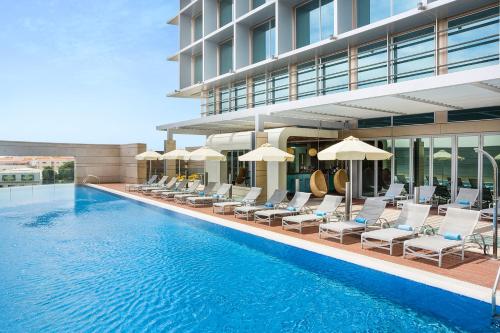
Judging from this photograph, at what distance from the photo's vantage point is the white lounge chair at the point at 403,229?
7922 millimetres

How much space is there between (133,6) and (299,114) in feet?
48.6

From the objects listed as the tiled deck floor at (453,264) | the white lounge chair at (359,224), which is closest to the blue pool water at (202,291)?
the tiled deck floor at (453,264)

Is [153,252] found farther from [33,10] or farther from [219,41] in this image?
[33,10]

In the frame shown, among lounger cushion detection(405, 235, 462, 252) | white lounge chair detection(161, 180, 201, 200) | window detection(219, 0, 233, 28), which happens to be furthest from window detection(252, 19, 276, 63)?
lounger cushion detection(405, 235, 462, 252)

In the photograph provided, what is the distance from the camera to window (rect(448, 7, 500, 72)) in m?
11.9

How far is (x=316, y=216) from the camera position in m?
10.3

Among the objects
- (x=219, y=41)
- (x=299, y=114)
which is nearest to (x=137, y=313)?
(x=299, y=114)

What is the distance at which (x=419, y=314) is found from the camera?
5.43 m

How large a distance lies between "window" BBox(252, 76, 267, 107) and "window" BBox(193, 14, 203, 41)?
725cm

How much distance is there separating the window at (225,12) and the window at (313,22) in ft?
18.7

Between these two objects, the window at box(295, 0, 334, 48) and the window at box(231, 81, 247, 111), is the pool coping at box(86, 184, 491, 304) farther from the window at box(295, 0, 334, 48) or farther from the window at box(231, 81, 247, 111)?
the window at box(231, 81, 247, 111)

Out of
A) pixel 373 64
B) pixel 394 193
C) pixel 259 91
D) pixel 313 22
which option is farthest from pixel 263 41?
pixel 394 193

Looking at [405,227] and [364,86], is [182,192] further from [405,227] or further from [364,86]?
[405,227]

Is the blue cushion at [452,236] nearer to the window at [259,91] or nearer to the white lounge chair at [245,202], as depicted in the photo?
the white lounge chair at [245,202]
